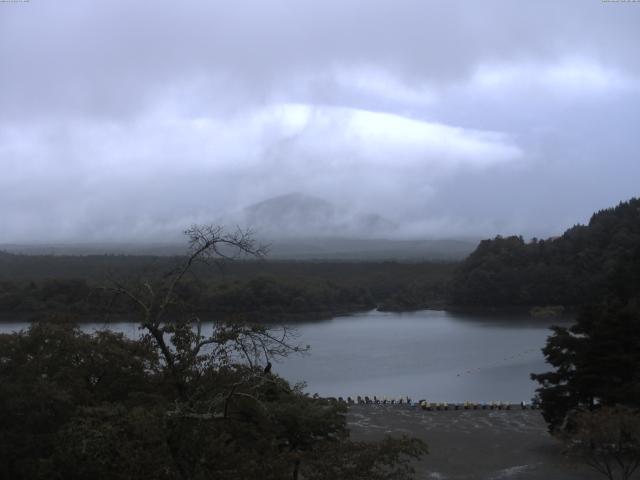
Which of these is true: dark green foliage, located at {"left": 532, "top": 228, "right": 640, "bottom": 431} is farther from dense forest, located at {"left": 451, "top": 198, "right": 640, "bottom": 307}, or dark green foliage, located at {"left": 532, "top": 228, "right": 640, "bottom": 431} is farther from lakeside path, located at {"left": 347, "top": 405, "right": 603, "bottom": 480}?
dense forest, located at {"left": 451, "top": 198, "right": 640, "bottom": 307}

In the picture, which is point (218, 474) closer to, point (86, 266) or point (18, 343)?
point (18, 343)

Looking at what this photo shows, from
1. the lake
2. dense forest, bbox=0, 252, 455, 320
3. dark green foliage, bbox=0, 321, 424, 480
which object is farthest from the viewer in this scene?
dense forest, bbox=0, 252, 455, 320

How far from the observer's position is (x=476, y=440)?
15.3 m

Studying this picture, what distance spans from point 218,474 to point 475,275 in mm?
50499

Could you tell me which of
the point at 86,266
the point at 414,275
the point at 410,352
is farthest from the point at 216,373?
the point at 414,275

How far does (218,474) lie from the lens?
15.5 ft

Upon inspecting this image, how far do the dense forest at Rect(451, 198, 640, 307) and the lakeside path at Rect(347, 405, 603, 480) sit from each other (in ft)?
103

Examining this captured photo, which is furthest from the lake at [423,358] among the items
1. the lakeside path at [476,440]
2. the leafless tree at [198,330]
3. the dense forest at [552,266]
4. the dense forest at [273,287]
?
the leafless tree at [198,330]

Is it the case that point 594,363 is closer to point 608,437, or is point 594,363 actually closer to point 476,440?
point 476,440

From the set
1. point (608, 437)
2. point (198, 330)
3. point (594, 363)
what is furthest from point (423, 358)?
point (198, 330)

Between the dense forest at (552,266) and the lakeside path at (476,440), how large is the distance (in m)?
31.4

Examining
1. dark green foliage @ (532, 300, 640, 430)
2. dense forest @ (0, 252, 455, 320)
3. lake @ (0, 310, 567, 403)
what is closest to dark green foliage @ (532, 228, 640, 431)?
dark green foliage @ (532, 300, 640, 430)

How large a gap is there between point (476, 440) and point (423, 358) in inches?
649

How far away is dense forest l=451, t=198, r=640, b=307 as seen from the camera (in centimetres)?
4969
